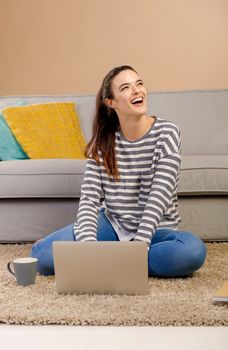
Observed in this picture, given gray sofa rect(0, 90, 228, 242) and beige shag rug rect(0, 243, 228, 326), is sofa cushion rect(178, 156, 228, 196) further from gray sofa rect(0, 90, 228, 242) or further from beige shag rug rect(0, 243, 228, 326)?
beige shag rug rect(0, 243, 228, 326)

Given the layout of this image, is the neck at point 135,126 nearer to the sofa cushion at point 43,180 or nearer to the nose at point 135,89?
the nose at point 135,89

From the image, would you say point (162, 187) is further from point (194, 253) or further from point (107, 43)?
point (107, 43)

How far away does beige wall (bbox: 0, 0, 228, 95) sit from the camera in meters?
4.24

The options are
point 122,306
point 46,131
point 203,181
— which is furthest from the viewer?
point 46,131

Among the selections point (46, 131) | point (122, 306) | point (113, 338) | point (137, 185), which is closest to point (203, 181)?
point (137, 185)

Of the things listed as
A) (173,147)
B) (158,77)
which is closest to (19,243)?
(173,147)

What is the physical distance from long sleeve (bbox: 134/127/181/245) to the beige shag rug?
0.18m

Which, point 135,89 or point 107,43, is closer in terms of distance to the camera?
point 135,89

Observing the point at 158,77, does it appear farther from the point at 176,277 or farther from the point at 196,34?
the point at 176,277

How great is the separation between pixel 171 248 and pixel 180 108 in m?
1.42

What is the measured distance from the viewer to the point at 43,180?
2.74 m

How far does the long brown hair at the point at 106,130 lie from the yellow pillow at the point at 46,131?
91 centimetres

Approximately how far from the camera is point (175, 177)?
2094 millimetres

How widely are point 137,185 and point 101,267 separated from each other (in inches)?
16.2
